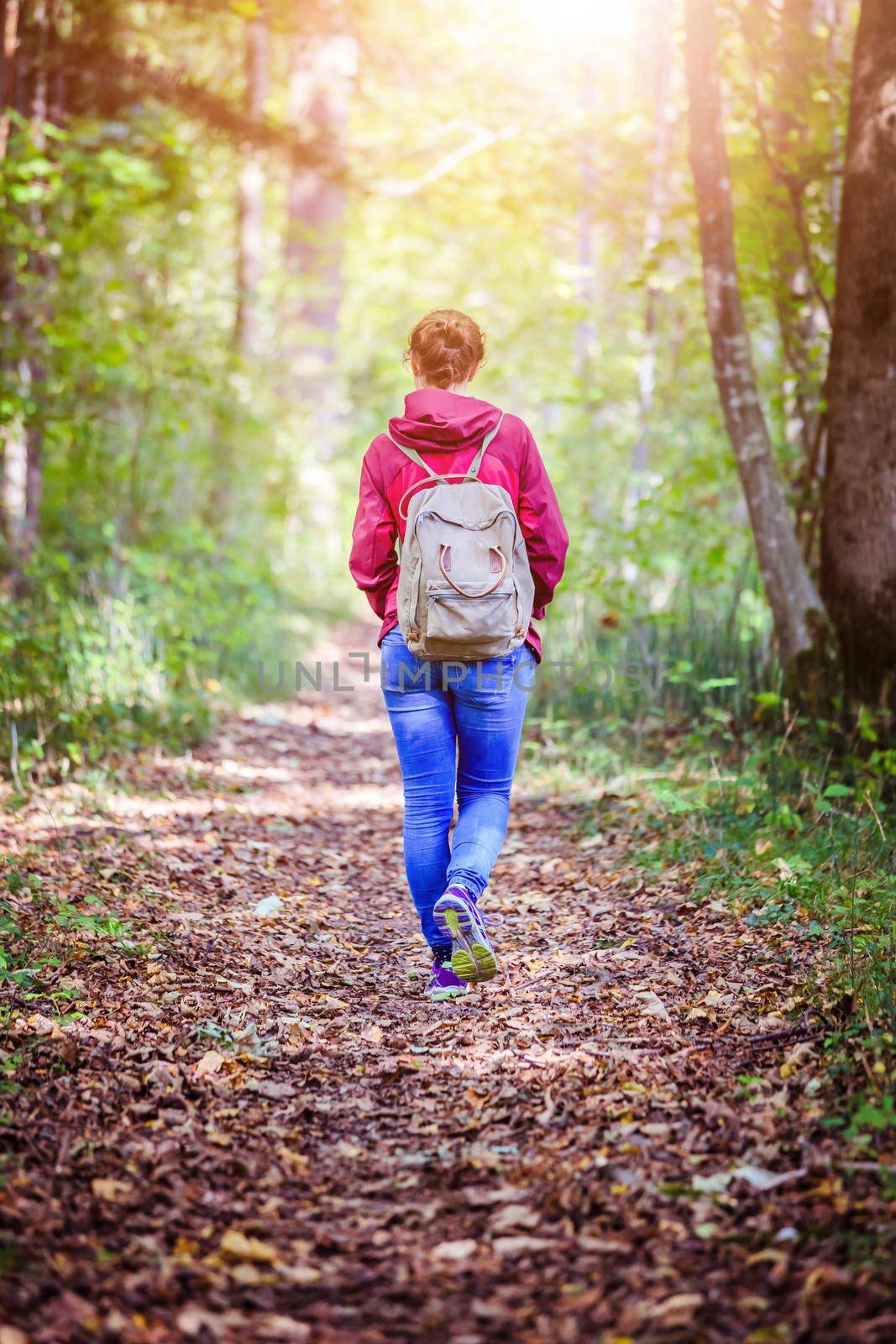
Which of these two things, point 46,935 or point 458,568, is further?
point 46,935

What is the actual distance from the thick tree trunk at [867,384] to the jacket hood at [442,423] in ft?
8.29

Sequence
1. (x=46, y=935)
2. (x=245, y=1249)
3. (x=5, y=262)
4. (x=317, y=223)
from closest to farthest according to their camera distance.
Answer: (x=245, y=1249) → (x=46, y=935) → (x=5, y=262) → (x=317, y=223)

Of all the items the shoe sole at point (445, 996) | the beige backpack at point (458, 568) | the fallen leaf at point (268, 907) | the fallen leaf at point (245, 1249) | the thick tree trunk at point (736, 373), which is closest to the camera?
the fallen leaf at point (245, 1249)

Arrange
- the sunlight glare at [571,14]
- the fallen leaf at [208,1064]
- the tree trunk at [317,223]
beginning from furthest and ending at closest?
1. the tree trunk at [317,223]
2. the sunlight glare at [571,14]
3. the fallen leaf at [208,1064]

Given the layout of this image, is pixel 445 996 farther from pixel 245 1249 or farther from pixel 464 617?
pixel 245 1249

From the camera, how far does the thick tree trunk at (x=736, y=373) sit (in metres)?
5.34

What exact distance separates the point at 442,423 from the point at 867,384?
272 cm

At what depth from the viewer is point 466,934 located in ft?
10.7

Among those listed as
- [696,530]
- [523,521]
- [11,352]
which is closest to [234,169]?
[11,352]

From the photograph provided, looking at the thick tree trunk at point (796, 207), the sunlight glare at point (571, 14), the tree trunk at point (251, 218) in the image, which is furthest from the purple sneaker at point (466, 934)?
the sunlight glare at point (571, 14)

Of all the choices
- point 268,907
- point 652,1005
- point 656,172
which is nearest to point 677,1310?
point 652,1005

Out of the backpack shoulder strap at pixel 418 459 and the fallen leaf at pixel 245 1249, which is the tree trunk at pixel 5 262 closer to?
the backpack shoulder strap at pixel 418 459

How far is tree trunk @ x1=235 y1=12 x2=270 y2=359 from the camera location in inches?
414

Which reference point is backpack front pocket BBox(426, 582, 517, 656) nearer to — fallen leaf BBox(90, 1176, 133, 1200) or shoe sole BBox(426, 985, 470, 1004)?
shoe sole BBox(426, 985, 470, 1004)
